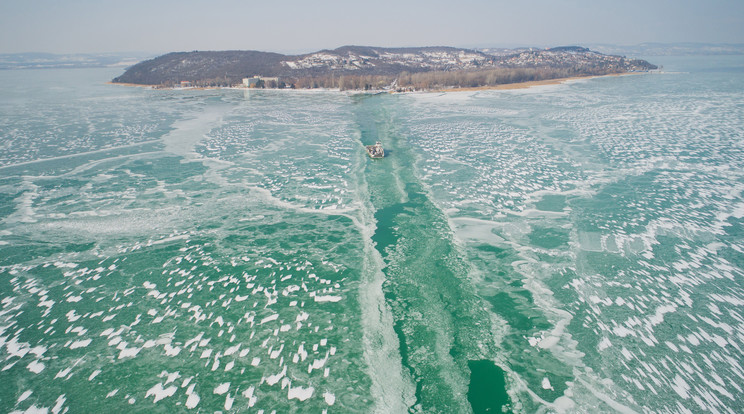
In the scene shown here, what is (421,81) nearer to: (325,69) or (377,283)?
(325,69)

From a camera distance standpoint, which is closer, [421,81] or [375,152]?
[375,152]

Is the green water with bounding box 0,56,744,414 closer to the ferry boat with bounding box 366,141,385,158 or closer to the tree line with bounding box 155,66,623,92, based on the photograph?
the ferry boat with bounding box 366,141,385,158

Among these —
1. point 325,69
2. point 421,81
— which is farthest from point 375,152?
point 325,69

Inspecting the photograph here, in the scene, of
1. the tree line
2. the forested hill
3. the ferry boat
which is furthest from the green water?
the forested hill

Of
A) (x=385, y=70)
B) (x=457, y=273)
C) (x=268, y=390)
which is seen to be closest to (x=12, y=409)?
(x=268, y=390)

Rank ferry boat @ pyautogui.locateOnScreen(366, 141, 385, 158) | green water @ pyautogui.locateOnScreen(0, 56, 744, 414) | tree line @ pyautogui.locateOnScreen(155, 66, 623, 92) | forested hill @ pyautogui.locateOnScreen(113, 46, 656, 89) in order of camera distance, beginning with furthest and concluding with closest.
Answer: forested hill @ pyautogui.locateOnScreen(113, 46, 656, 89) < tree line @ pyautogui.locateOnScreen(155, 66, 623, 92) < ferry boat @ pyautogui.locateOnScreen(366, 141, 385, 158) < green water @ pyautogui.locateOnScreen(0, 56, 744, 414)

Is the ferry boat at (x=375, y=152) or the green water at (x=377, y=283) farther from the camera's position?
the ferry boat at (x=375, y=152)

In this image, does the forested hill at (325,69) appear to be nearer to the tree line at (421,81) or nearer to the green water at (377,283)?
the tree line at (421,81)

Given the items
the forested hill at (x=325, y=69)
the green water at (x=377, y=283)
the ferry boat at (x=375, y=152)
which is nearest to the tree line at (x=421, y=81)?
the forested hill at (x=325, y=69)

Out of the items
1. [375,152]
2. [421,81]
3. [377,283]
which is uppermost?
[421,81]

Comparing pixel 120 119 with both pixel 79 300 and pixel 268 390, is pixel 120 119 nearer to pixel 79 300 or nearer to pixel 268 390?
pixel 79 300

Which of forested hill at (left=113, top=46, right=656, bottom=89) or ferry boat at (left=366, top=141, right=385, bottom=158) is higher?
forested hill at (left=113, top=46, right=656, bottom=89)
